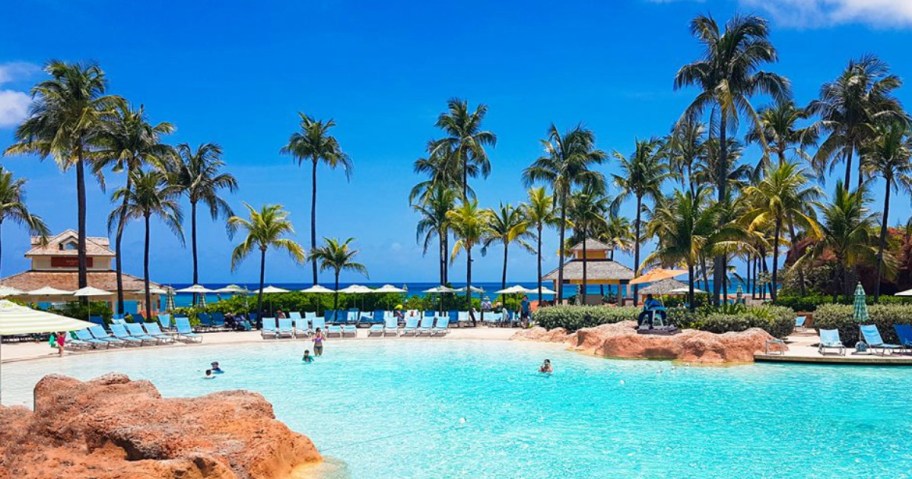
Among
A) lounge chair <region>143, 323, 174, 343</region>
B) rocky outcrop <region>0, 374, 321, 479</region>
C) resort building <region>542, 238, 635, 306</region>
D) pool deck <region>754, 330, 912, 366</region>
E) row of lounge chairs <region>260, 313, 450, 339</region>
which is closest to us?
rocky outcrop <region>0, 374, 321, 479</region>

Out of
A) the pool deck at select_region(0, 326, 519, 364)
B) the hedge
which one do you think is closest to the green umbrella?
the hedge

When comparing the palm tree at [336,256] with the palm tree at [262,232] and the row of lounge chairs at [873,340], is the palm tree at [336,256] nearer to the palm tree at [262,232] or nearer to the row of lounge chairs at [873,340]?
the palm tree at [262,232]

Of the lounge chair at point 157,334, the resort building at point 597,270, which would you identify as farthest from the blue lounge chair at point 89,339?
the resort building at point 597,270

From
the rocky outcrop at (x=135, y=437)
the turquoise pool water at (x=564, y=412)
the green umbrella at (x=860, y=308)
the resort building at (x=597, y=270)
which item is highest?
the resort building at (x=597, y=270)

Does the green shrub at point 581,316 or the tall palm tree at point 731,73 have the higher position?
the tall palm tree at point 731,73

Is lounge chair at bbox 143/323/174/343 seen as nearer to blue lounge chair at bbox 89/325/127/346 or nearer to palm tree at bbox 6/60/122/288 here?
blue lounge chair at bbox 89/325/127/346

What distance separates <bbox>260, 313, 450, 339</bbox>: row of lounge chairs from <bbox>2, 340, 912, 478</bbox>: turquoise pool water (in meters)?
5.83

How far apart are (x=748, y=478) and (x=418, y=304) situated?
103 feet

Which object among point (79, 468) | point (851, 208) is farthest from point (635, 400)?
point (851, 208)

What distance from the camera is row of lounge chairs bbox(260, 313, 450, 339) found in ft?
96.3

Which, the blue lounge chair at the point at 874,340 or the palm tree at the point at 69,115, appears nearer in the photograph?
the blue lounge chair at the point at 874,340

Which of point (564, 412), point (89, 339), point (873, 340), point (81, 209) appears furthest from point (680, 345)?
point (81, 209)

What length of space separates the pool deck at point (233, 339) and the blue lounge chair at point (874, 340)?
12.9 m

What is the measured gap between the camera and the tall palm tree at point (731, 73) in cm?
2883
